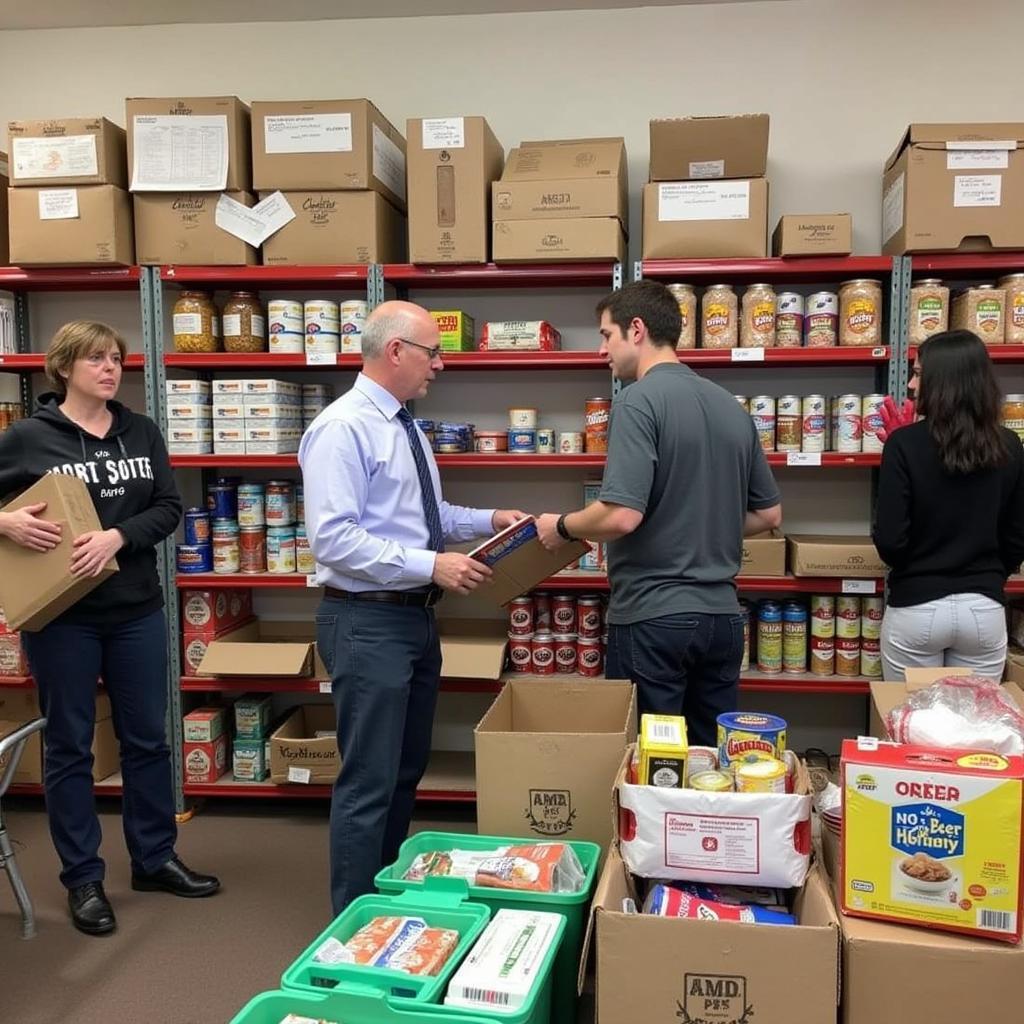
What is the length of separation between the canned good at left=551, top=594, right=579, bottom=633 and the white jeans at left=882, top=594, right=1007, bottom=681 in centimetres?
124

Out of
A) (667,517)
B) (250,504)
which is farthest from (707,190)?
(250,504)

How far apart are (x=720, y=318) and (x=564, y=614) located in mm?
1296

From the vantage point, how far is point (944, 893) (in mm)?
1348

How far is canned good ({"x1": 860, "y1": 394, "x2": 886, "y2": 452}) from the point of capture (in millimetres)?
3320

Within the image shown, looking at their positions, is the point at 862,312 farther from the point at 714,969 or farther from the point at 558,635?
the point at 714,969

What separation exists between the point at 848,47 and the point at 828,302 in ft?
3.99

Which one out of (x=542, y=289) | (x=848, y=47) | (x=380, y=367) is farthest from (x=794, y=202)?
(x=380, y=367)

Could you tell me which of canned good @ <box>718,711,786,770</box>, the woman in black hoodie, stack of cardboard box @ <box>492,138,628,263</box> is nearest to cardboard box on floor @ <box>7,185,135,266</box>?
the woman in black hoodie

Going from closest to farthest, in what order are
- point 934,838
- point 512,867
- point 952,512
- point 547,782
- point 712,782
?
point 934,838 < point 712,782 < point 512,867 < point 547,782 < point 952,512

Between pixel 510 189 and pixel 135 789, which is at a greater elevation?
pixel 510 189

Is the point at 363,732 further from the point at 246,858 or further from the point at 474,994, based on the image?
the point at 246,858

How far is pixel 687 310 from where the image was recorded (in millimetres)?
3363

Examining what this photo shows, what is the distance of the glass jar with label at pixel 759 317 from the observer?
3.32 meters

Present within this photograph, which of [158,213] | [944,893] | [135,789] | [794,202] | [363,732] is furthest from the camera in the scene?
[794,202]
